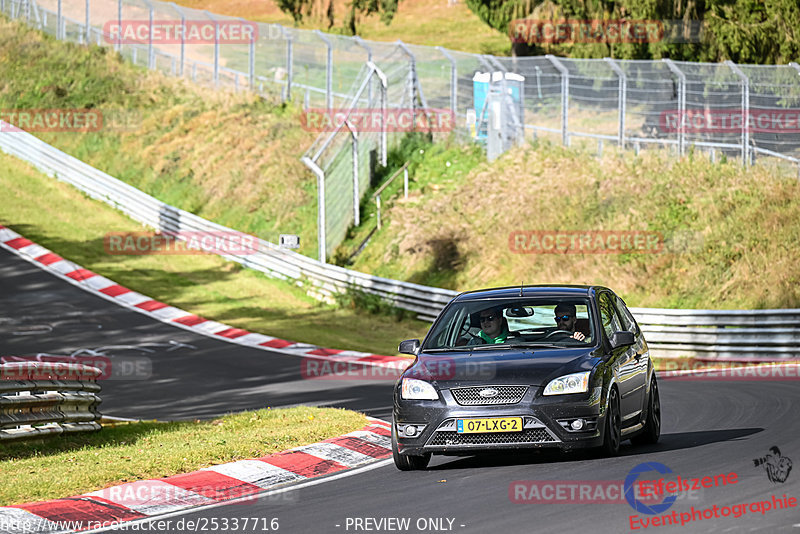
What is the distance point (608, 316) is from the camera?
1103cm

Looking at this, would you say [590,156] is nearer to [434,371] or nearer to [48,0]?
[434,371]

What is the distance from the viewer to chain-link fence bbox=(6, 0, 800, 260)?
95.6 ft

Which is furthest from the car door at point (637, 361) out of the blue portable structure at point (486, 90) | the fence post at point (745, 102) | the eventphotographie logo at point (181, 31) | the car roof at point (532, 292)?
the eventphotographie logo at point (181, 31)

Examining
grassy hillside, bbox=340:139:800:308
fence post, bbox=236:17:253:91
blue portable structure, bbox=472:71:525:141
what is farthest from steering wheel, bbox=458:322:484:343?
fence post, bbox=236:17:253:91

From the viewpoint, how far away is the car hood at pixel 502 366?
31.3 feet

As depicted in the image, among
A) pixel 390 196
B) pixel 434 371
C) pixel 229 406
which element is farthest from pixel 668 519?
pixel 390 196

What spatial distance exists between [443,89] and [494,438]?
96.0 ft

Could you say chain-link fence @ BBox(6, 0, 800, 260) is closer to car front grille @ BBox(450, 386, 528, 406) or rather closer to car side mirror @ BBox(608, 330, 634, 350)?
car side mirror @ BBox(608, 330, 634, 350)

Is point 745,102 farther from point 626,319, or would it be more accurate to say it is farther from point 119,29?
point 119,29

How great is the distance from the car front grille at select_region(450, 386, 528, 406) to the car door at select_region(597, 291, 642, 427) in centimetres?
115

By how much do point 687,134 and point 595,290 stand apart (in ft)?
69.4

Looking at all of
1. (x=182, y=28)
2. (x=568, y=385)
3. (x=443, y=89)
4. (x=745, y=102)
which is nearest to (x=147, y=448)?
(x=568, y=385)

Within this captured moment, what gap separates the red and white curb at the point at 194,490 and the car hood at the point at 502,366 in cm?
129

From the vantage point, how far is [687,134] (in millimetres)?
31188
